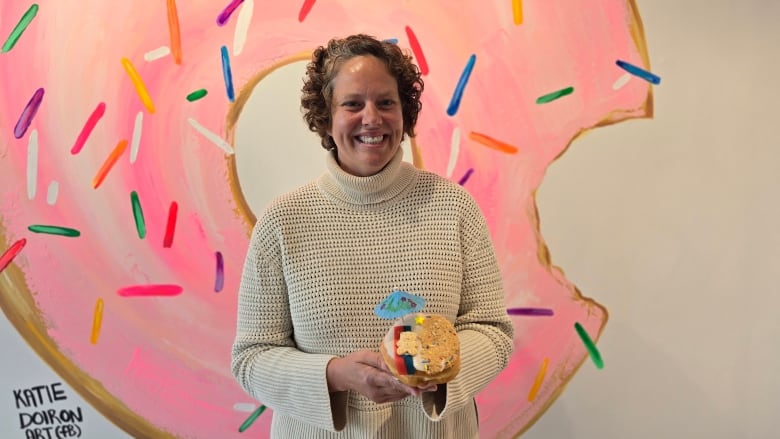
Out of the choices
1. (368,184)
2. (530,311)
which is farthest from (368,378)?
(530,311)

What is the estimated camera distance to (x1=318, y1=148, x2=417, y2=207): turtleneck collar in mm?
967

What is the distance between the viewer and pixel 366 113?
929mm

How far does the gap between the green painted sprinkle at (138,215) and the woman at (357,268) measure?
62cm

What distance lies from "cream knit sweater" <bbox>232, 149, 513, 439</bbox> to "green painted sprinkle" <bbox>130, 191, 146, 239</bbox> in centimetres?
62

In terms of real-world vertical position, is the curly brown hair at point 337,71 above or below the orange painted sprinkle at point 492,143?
above

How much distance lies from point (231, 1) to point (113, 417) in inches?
45.3

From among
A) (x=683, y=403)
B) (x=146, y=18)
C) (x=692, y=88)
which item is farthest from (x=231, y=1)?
(x=683, y=403)

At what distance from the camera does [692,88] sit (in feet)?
4.92

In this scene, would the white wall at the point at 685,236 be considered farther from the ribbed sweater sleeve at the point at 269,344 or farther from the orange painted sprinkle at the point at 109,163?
the orange painted sprinkle at the point at 109,163

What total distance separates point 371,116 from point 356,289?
0.29m

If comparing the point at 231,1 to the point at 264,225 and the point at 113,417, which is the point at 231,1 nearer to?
the point at 264,225

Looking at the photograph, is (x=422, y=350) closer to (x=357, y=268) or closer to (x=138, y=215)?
(x=357, y=268)

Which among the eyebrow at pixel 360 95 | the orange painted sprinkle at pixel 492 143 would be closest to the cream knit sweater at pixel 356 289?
the eyebrow at pixel 360 95

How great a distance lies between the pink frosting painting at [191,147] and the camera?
141 centimetres
